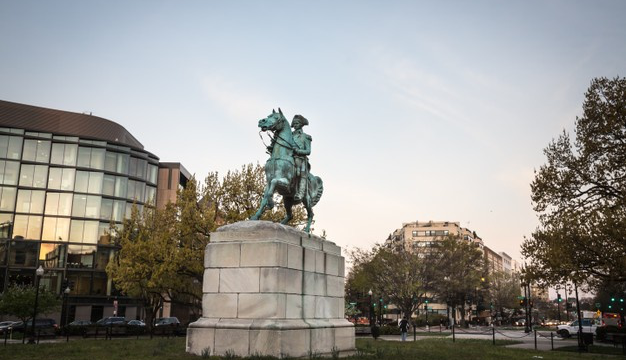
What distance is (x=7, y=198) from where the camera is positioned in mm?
Answer: 62844

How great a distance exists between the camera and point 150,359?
1352 centimetres

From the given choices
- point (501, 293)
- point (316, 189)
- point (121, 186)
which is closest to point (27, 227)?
point (121, 186)

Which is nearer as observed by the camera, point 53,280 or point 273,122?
point 273,122

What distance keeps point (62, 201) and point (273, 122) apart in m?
58.5

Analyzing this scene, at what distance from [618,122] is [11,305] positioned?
41488 mm

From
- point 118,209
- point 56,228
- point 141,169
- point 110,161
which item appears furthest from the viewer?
point 141,169

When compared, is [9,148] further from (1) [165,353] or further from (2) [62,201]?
(1) [165,353]

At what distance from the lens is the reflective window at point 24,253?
6184 centimetres

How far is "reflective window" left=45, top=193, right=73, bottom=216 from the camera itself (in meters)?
64.8

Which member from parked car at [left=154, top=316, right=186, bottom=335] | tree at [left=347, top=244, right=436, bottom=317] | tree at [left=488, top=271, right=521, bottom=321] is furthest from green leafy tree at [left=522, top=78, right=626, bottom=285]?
tree at [left=488, top=271, right=521, bottom=321]

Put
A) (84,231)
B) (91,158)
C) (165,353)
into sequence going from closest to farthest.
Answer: (165,353), (84,231), (91,158)

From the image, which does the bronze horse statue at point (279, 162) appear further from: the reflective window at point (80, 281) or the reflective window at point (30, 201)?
the reflective window at point (30, 201)

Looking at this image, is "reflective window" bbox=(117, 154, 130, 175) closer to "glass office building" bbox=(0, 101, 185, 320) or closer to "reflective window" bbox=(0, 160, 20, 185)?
"glass office building" bbox=(0, 101, 185, 320)

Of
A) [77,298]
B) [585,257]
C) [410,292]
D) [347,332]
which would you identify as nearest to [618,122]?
[585,257]
